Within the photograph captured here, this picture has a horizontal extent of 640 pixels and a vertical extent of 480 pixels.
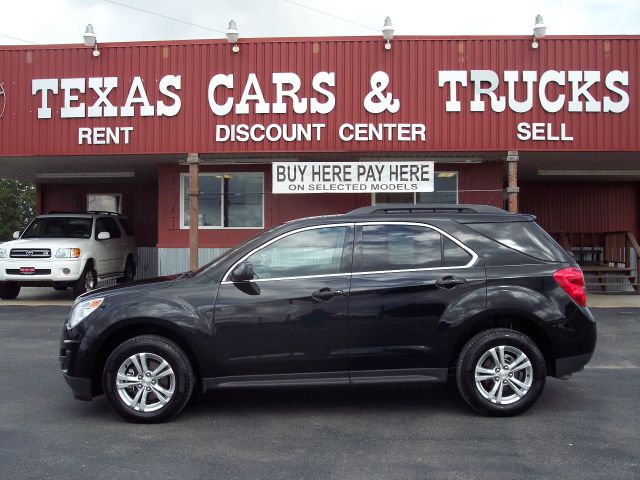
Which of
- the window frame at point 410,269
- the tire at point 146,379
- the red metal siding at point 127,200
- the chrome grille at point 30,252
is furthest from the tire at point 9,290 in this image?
the window frame at point 410,269

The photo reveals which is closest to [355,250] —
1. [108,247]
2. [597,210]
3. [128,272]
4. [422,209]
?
[422,209]

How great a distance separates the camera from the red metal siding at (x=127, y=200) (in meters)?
19.1

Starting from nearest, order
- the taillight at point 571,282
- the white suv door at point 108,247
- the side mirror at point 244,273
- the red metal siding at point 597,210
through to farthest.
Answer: the side mirror at point 244,273 → the taillight at point 571,282 → the white suv door at point 108,247 → the red metal siding at point 597,210

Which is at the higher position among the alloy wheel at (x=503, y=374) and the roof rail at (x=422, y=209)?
the roof rail at (x=422, y=209)

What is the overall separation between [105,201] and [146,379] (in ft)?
50.5

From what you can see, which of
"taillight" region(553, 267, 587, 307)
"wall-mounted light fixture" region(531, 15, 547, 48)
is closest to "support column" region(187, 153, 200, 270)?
"wall-mounted light fixture" region(531, 15, 547, 48)

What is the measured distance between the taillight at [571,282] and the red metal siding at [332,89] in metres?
7.80

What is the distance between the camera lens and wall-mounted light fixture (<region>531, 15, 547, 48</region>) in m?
12.5

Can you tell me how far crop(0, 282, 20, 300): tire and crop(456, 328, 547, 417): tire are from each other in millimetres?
11934

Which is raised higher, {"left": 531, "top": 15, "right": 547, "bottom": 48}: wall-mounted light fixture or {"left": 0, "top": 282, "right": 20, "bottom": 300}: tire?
{"left": 531, "top": 15, "right": 547, "bottom": 48}: wall-mounted light fixture

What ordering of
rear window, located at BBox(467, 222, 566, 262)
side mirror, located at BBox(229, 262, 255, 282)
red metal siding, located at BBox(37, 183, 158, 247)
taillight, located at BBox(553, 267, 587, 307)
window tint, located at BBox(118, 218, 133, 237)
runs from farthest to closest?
red metal siding, located at BBox(37, 183, 158, 247) → window tint, located at BBox(118, 218, 133, 237) → rear window, located at BBox(467, 222, 566, 262) → taillight, located at BBox(553, 267, 587, 307) → side mirror, located at BBox(229, 262, 255, 282)

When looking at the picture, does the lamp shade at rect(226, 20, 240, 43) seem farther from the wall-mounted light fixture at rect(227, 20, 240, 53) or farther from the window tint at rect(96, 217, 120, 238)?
the window tint at rect(96, 217, 120, 238)

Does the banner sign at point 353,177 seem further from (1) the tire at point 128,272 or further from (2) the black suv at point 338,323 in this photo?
(2) the black suv at point 338,323

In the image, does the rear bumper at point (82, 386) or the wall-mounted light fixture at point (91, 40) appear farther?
the wall-mounted light fixture at point (91, 40)
